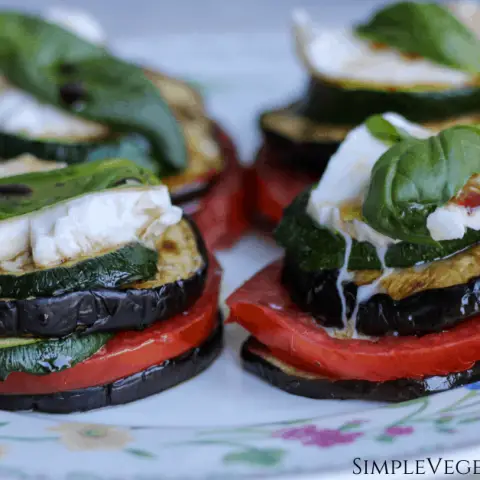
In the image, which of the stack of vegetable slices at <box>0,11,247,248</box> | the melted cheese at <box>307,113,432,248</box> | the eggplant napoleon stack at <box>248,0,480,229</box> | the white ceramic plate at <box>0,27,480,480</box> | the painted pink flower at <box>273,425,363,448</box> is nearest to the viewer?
the white ceramic plate at <box>0,27,480,480</box>

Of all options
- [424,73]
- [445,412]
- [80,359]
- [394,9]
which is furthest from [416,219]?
[394,9]

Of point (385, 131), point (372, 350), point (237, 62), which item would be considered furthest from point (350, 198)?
point (237, 62)

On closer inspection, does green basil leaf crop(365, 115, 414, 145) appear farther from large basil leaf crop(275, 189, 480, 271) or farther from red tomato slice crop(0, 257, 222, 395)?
red tomato slice crop(0, 257, 222, 395)

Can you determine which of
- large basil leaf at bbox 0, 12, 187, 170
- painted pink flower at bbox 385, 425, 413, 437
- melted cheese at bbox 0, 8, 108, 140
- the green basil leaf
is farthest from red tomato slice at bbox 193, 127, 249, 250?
painted pink flower at bbox 385, 425, 413, 437

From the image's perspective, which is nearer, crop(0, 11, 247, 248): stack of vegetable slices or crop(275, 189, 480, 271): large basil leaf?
crop(275, 189, 480, 271): large basil leaf

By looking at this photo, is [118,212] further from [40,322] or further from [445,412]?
[445,412]

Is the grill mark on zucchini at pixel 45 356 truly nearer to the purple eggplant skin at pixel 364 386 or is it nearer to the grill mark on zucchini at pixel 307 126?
the purple eggplant skin at pixel 364 386
